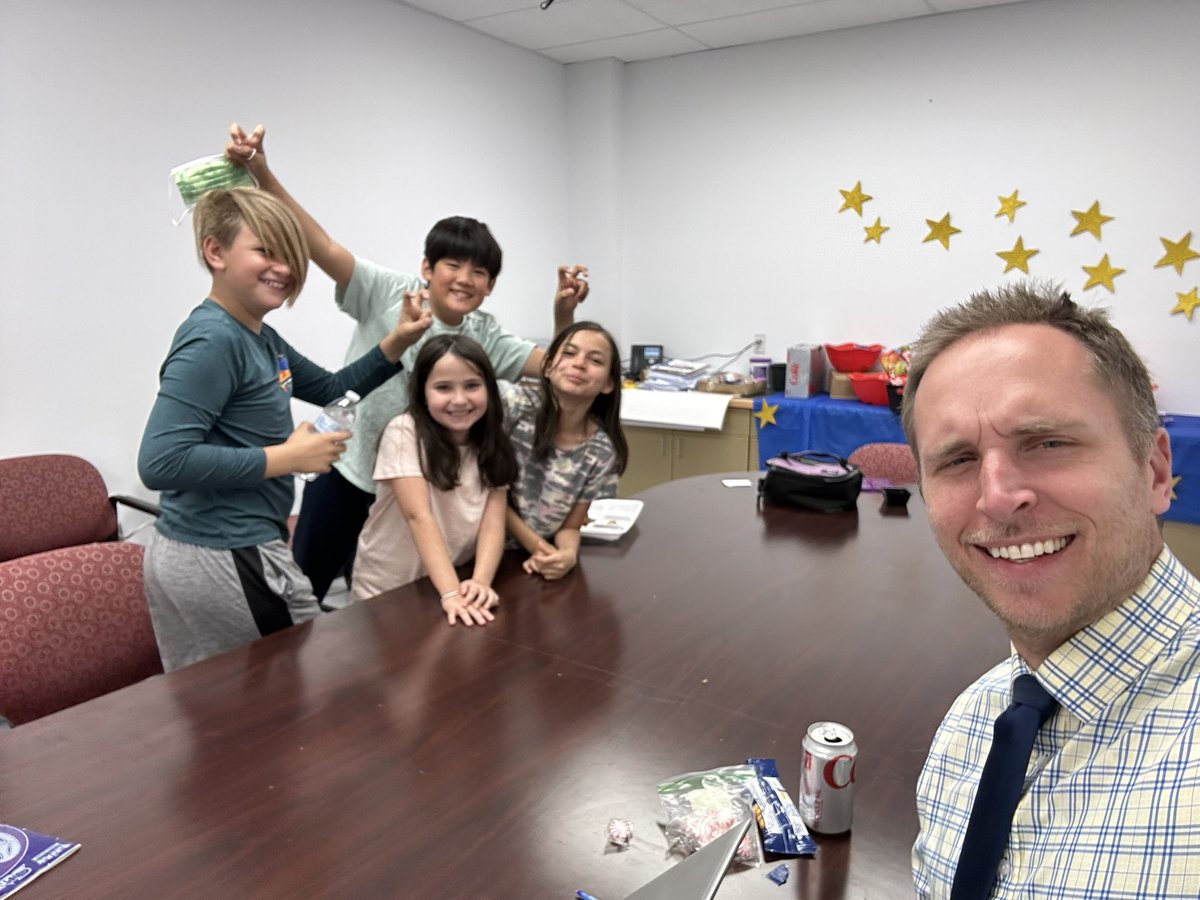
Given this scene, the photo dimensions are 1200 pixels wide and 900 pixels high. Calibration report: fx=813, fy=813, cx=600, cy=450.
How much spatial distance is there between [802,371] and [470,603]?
3.27 m

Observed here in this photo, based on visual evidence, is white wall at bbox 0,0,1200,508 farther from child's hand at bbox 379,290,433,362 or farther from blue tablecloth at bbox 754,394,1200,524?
child's hand at bbox 379,290,433,362

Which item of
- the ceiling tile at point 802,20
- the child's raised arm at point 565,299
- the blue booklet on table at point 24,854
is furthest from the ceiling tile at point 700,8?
the blue booklet on table at point 24,854

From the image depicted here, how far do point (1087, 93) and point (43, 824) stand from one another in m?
4.80

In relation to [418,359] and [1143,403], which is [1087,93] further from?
[1143,403]

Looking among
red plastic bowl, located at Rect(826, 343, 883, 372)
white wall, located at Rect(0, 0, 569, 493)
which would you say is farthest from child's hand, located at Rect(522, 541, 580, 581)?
red plastic bowl, located at Rect(826, 343, 883, 372)

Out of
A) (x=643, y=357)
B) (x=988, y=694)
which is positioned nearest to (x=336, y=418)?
(x=988, y=694)

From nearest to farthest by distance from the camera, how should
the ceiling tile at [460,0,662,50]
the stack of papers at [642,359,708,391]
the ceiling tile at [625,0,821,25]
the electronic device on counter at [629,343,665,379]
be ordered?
the ceiling tile at [625,0,821,25], the ceiling tile at [460,0,662,50], the stack of papers at [642,359,708,391], the electronic device on counter at [629,343,665,379]

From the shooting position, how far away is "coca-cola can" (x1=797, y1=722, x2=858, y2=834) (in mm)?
1019

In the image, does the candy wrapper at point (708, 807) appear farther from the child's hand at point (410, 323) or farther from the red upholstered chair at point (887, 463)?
the red upholstered chair at point (887, 463)

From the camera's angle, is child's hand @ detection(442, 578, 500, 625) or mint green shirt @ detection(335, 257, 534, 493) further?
mint green shirt @ detection(335, 257, 534, 493)

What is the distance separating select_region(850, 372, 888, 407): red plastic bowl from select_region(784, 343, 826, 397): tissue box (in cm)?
26

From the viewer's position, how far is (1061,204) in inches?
162

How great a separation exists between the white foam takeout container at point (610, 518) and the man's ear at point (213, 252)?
1.09m

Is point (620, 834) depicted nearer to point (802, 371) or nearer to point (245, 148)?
point (245, 148)
